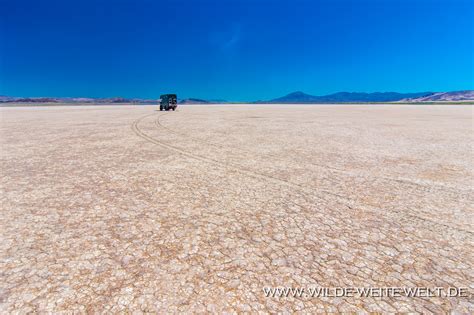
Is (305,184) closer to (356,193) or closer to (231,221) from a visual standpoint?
(356,193)

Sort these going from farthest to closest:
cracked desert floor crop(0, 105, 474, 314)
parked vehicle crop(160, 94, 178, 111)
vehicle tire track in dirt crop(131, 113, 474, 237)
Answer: parked vehicle crop(160, 94, 178, 111), vehicle tire track in dirt crop(131, 113, 474, 237), cracked desert floor crop(0, 105, 474, 314)

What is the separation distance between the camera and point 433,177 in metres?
7.72

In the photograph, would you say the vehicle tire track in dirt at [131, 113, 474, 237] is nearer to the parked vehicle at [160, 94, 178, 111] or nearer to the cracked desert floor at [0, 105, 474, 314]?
the cracked desert floor at [0, 105, 474, 314]

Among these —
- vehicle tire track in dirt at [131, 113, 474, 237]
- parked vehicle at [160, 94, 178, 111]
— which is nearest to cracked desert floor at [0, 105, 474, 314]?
vehicle tire track in dirt at [131, 113, 474, 237]

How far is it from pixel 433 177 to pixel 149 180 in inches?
340

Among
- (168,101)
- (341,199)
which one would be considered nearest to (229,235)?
(341,199)

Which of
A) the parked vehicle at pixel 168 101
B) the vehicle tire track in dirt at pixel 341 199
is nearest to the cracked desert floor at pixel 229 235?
the vehicle tire track in dirt at pixel 341 199

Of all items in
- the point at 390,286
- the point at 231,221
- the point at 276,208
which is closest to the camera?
the point at 390,286

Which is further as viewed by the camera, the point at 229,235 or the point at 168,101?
the point at 168,101

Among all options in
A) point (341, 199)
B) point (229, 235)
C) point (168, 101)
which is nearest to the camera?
point (229, 235)

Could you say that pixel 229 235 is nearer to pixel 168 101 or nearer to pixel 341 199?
pixel 341 199

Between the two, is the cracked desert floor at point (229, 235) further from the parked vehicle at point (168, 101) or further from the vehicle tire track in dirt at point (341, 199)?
the parked vehicle at point (168, 101)

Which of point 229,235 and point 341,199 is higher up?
point 341,199

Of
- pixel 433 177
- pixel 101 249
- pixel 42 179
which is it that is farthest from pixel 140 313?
pixel 433 177
